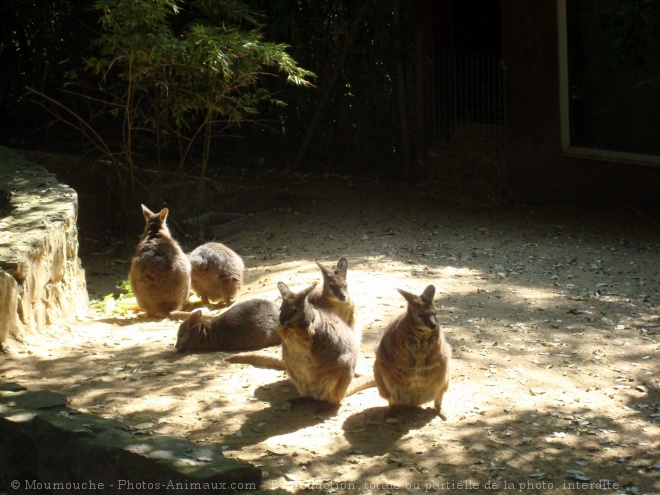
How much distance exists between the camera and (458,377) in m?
6.22

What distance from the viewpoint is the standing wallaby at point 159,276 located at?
324 inches

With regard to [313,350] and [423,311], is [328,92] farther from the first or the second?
[423,311]

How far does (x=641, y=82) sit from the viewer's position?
37.6 feet

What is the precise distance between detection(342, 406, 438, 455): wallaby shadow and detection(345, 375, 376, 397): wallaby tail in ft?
0.96

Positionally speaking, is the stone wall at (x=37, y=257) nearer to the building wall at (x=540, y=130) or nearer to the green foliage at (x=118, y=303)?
the green foliage at (x=118, y=303)

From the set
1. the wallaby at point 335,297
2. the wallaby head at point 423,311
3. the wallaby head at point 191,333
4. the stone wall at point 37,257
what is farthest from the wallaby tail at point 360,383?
the stone wall at point 37,257

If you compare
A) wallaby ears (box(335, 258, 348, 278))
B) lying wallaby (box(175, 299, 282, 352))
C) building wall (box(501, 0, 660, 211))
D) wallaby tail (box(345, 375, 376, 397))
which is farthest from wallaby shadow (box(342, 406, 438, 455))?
building wall (box(501, 0, 660, 211))

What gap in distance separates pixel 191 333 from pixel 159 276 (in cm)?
145

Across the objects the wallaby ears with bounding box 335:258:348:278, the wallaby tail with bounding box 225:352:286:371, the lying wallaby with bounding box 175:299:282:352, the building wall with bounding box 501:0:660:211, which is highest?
the building wall with bounding box 501:0:660:211

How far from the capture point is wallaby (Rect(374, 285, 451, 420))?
17.6 feet

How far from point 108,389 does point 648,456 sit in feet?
11.3

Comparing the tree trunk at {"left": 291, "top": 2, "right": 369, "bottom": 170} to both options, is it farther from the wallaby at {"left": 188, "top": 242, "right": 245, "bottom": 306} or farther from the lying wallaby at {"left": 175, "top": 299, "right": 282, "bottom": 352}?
the lying wallaby at {"left": 175, "top": 299, "right": 282, "bottom": 352}

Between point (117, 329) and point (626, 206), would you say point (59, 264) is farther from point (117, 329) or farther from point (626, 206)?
point (626, 206)

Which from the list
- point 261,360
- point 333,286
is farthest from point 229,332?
point 333,286
